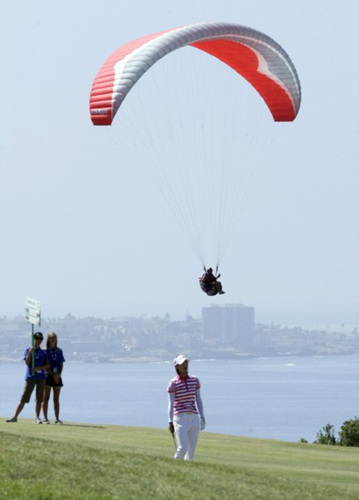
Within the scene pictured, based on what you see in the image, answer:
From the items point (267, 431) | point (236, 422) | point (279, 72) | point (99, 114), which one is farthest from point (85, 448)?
point (236, 422)

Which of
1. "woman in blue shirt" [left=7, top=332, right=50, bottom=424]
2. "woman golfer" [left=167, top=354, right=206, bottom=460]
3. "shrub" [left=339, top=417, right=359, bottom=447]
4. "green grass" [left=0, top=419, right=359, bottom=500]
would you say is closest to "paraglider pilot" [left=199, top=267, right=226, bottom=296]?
"woman in blue shirt" [left=7, top=332, right=50, bottom=424]

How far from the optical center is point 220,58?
1089 inches

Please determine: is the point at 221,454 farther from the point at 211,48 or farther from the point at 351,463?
the point at 211,48

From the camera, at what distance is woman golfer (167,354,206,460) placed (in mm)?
15750

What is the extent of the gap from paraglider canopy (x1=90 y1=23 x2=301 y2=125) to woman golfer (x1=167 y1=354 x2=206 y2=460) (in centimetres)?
751

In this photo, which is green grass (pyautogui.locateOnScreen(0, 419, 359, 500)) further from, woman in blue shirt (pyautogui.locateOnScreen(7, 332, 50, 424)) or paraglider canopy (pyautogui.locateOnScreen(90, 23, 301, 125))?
paraglider canopy (pyautogui.locateOnScreen(90, 23, 301, 125))

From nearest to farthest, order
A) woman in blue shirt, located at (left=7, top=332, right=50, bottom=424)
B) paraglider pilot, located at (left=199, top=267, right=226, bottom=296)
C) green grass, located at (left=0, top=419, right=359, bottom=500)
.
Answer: green grass, located at (left=0, top=419, right=359, bottom=500) < woman in blue shirt, located at (left=7, top=332, right=50, bottom=424) < paraglider pilot, located at (left=199, top=267, right=226, bottom=296)

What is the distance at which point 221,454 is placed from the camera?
1905 cm

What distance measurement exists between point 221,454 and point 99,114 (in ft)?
23.4

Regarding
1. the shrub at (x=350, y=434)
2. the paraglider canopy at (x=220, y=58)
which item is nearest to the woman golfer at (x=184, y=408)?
the paraglider canopy at (x=220, y=58)

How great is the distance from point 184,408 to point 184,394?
0.19m

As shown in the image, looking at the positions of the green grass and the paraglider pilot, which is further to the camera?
the paraglider pilot

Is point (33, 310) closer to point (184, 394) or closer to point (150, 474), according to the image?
point (184, 394)

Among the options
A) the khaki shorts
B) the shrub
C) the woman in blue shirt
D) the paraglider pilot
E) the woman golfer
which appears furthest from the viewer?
the shrub
